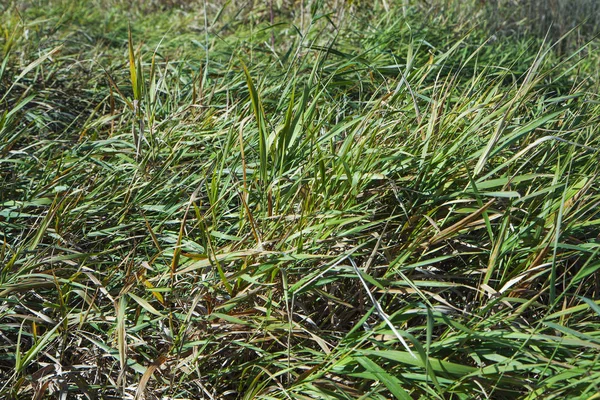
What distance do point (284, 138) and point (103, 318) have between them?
773mm

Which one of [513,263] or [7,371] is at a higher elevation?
[513,263]

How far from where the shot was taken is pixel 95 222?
246 centimetres

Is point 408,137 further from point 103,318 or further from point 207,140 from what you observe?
point 103,318

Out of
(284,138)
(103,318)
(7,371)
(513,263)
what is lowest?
(7,371)

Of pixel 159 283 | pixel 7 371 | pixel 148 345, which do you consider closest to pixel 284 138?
pixel 159 283

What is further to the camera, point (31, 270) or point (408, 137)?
point (408, 137)

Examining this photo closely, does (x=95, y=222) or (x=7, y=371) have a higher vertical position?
(x=95, y=222)

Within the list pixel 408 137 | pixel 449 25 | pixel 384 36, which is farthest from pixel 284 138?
pixel 449 25

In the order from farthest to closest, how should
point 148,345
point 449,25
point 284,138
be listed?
point 449,25 < point 284,138 < point 148,345

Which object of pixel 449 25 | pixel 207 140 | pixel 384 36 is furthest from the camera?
pixel 449 25

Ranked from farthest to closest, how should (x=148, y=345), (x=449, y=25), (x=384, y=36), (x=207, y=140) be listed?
1. (x=449, y=25)
2. (x=384, y=36)
3. (x=207, y=140)
4. (x=148, y=345)

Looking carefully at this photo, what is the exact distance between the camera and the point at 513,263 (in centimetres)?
216

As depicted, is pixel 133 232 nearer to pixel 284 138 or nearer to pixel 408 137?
pixel 284 138

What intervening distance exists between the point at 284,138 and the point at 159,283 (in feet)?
1.94
